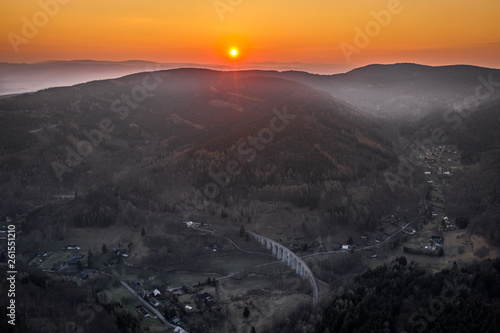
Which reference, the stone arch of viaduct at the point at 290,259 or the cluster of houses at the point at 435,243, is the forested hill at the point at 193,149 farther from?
the cluster of houses at the point at 435,243

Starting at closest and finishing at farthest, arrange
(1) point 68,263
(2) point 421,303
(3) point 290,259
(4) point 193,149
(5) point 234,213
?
(2) point 421,303 → (3) point 290,259 → (1) point 68,263 → (5) point 234,213 → (4) point 193,149

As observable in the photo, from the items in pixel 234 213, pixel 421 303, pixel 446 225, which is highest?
pixel 234 213

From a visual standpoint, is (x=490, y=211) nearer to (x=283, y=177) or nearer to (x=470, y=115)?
(x=283, y=177)

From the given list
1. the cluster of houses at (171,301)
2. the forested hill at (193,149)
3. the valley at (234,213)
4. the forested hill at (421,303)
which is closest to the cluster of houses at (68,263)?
the valley at (234,213)

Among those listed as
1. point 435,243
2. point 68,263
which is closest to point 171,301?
point 68,263

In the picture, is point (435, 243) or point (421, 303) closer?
point (421, 303)

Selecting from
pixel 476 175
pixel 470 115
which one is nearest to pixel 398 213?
pixel 476 175

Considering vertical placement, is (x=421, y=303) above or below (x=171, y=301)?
above

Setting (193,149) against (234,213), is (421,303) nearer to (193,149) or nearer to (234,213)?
(234,213)
